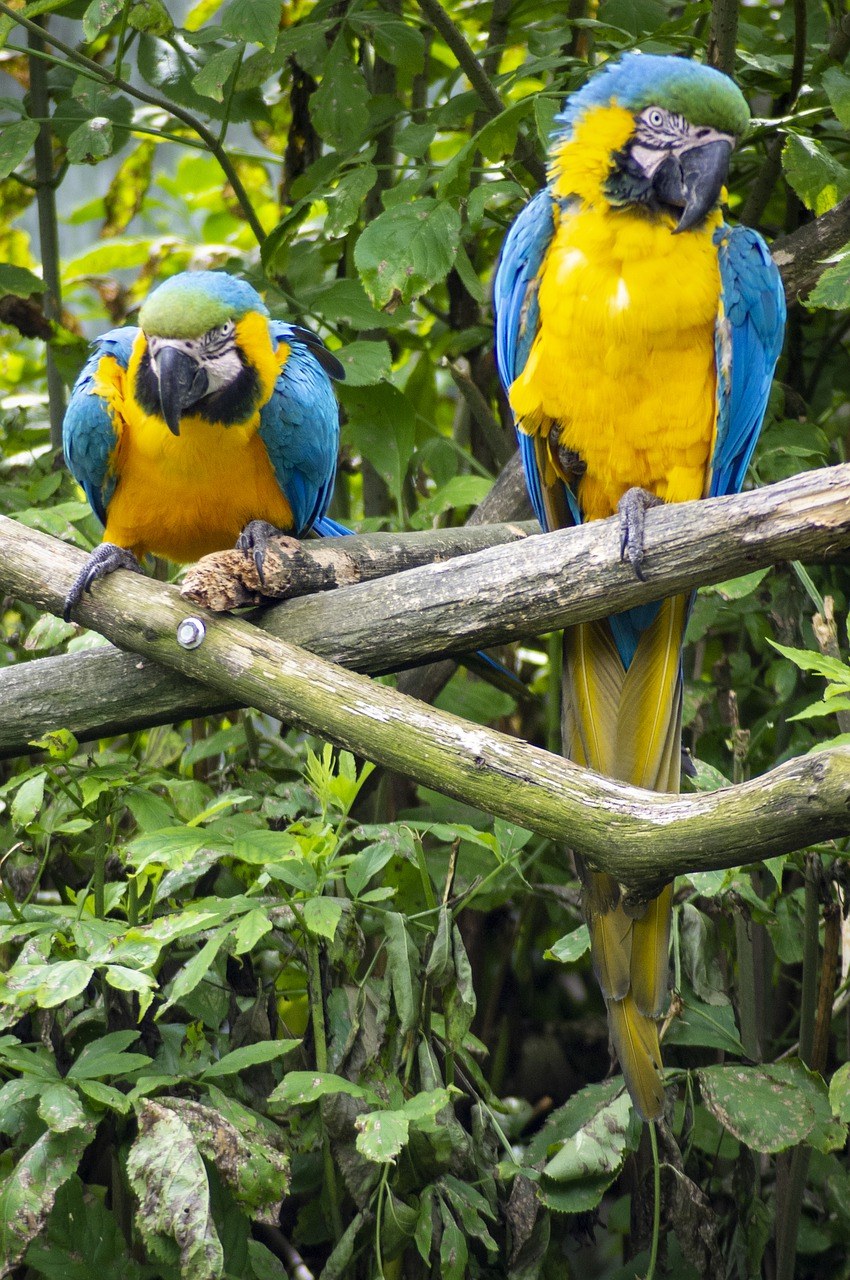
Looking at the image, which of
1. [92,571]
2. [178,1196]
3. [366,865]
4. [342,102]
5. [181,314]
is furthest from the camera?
[342,102]

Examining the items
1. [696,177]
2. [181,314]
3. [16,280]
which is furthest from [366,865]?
[16,280]

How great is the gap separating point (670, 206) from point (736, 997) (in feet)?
4.49

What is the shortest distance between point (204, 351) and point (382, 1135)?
1.21m

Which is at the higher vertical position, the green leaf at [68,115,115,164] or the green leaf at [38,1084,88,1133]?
the green leaf at [68,115,115,164]

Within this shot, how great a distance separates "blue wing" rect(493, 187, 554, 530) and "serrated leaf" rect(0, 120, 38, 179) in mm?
875

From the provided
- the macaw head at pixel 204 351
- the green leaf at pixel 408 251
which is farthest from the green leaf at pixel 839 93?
the macaw head at pixel 204 351

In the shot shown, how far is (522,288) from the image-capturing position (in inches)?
73.0

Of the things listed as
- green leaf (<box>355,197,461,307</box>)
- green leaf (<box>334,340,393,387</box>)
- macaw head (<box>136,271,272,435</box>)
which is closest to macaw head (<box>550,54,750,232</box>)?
green leaf (<box>355,197,461,307</box>)

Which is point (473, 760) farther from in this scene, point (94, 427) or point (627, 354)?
point (94, 427)

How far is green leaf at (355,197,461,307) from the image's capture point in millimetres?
1862

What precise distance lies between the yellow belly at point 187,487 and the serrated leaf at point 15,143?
48cm

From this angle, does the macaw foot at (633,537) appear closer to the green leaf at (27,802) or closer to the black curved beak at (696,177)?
the black curved beak at (696,177)

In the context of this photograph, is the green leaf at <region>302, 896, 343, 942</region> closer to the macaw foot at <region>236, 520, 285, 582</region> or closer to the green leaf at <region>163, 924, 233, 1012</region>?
the green leaf at <region>163, 924, 233, 1012</region>

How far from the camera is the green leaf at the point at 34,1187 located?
4.47ft
